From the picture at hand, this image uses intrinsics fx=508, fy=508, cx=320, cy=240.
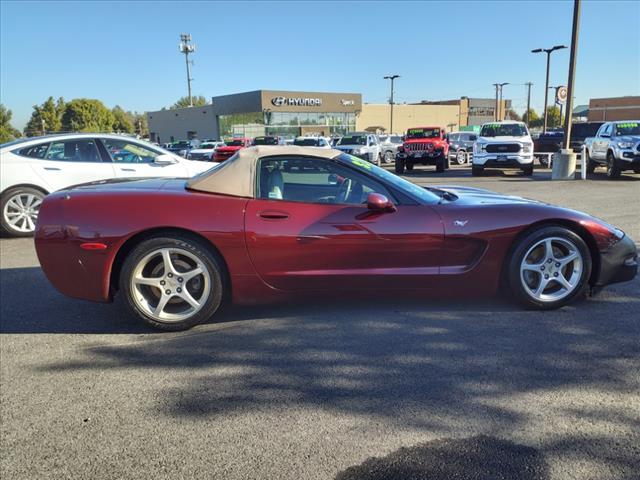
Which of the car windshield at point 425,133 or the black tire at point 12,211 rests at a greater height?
the car windshield at point 425,133

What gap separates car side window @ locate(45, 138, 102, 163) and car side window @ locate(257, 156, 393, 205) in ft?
17.5

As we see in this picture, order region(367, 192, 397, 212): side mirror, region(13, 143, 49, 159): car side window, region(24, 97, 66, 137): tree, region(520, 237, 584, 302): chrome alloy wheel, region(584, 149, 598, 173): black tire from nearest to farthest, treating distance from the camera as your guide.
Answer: region(367, 192, 397, 212): side mirror < region(520, 237, 584, 302): chrome alloy wheel < region(13, 143, 49, 159): car side window < region(584, 149, 598, 173): black tire < region(24, 97, 66, 137): tree

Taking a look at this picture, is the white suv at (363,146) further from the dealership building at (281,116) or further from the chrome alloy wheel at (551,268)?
the dealership building at (281,116)

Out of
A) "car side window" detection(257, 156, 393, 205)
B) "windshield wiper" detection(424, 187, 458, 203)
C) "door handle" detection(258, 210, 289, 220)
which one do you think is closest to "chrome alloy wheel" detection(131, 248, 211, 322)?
"door handle" detection(258, 210, 289, 220)

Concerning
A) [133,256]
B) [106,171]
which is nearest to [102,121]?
[106,171]

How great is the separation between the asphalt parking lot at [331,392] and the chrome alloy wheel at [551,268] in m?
0.19

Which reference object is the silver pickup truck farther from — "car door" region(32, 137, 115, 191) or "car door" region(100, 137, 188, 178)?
"car door" region(32, 137, 115, 191)

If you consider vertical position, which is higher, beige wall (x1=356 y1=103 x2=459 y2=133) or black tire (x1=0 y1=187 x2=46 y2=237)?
beige wall (x1=356 y1=103 x2=459 y2=133)

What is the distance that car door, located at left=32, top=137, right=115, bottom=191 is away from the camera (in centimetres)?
787

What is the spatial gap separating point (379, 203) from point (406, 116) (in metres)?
74.9

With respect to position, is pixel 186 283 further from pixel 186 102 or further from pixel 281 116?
pixel 186 102

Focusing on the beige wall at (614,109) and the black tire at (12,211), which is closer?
the black tire at (12,211)

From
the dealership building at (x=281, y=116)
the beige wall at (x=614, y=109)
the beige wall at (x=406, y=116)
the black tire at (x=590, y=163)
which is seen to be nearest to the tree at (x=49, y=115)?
the dealership building at (x=281, y=116)

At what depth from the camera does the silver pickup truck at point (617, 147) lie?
49.5 ft
